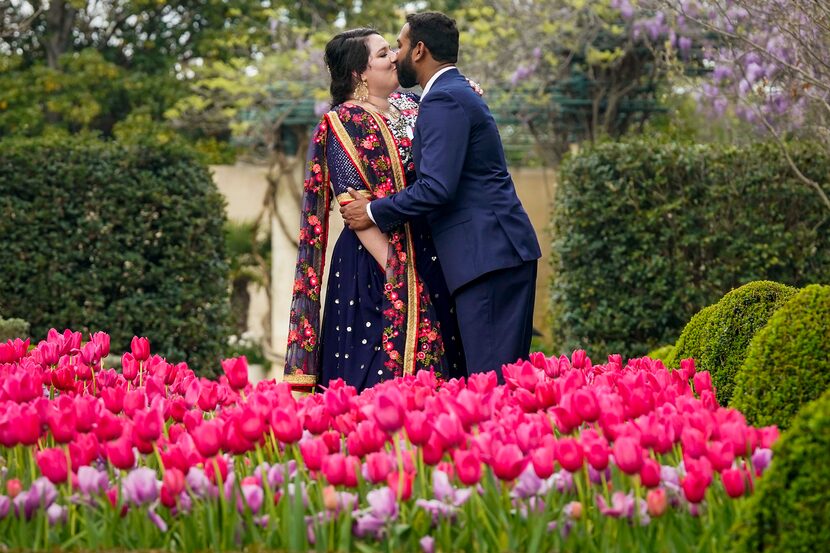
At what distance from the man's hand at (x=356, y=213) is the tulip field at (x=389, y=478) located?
1.59m

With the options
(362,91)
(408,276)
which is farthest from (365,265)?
(362,91)

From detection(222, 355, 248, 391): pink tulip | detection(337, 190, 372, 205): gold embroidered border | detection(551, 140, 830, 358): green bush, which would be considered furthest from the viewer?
detection(551, 140, 830, 358): green bush

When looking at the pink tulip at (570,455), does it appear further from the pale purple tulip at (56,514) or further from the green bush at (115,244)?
the green bush at (115,244)

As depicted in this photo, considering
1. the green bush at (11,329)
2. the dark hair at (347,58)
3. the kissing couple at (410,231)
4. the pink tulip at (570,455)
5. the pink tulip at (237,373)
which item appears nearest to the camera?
the pink tulip at (570,455)

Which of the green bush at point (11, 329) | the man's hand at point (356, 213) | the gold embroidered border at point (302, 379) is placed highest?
the man's hand at point (356, 213)

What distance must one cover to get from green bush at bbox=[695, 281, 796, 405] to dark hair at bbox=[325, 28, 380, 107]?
1.59 m

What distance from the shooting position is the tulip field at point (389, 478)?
2.35 metres

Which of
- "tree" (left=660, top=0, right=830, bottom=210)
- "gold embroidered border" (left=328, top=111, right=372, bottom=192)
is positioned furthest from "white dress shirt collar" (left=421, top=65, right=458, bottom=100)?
"tree" (left=660, top=0, right=830, bottom=210)

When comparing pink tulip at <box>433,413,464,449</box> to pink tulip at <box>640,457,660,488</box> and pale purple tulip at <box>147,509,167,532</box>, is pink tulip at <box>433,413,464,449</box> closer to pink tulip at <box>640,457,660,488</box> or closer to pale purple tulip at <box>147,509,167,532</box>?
pink tulip at <box>640,457,660,488</box>

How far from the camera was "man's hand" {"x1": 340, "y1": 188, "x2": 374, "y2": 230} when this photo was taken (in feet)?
14.4

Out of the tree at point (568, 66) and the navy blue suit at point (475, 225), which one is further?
the tree at point (568, 66)

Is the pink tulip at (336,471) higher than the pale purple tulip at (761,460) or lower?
lower

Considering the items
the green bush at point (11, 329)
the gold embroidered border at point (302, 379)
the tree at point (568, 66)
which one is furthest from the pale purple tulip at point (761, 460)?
the tree at point (568, 66)

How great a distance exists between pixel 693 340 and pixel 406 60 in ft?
4.75
